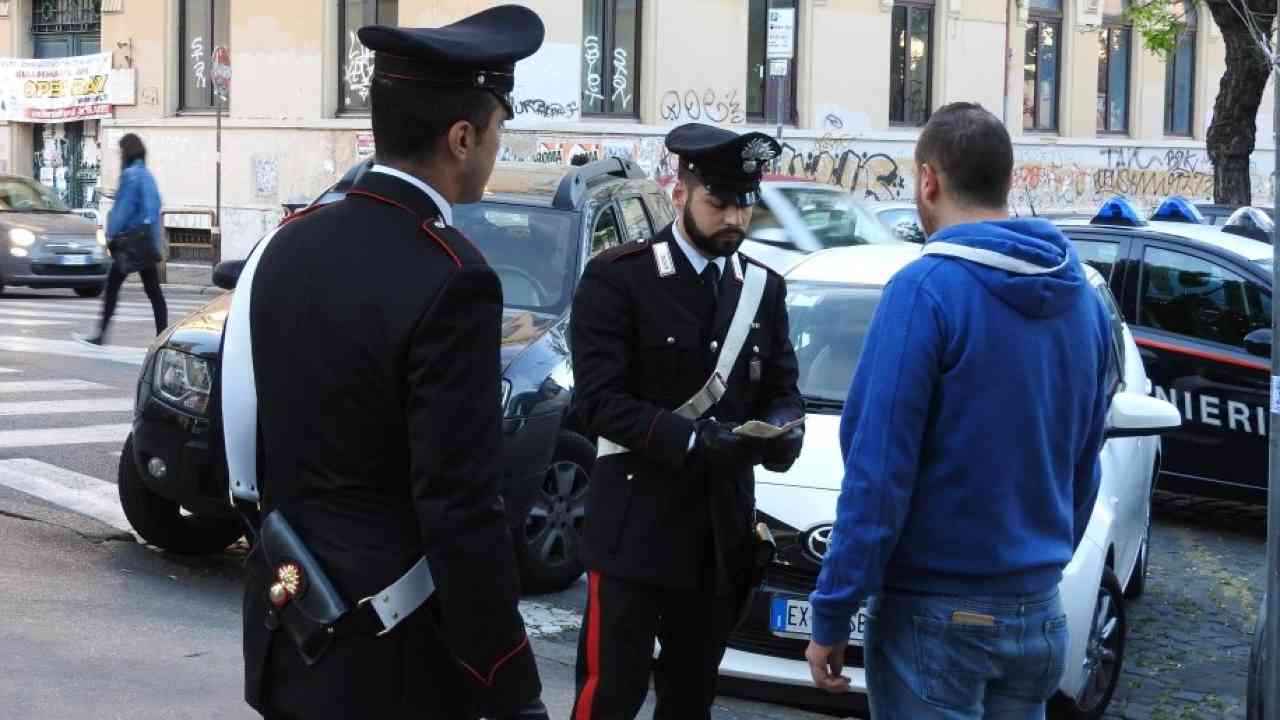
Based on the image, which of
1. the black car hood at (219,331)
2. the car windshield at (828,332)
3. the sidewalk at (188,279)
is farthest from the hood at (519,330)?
the sidewalk at (188,279)

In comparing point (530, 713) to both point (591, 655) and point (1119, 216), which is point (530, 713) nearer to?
point (591, 655)

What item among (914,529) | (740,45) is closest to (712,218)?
(914,529)

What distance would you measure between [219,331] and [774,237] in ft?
26.8

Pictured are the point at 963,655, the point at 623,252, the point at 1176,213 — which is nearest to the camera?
the point at 963,655

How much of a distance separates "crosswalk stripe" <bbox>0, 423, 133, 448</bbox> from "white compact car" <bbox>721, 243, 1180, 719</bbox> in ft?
16.4

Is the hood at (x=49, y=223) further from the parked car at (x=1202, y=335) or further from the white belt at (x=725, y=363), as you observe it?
the white belt at (x=725, y=363)

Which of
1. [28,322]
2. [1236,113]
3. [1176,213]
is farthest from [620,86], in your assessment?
[1176,213]

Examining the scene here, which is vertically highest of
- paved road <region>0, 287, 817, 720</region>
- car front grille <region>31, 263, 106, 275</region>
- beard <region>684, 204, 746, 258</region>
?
beard <region>684, 204, 746, 258</region>

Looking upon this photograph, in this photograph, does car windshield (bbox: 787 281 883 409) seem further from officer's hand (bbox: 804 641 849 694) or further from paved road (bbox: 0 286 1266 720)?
officer's hand (bbox: 804 641 849 694)

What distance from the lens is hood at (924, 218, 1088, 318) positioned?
3.47 m

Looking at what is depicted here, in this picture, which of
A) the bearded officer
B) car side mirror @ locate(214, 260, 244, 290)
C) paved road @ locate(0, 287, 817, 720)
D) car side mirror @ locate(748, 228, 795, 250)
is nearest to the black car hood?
car side mirror @ locate(214, 260, 244, 290)

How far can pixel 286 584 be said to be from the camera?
9.70 feet

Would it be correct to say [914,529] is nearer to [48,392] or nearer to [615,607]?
[615,607]

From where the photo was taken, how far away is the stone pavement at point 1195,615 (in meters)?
6.99
